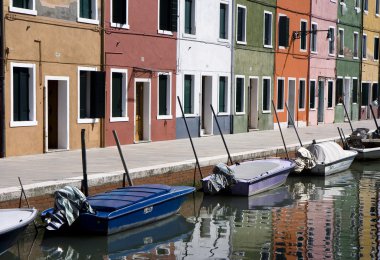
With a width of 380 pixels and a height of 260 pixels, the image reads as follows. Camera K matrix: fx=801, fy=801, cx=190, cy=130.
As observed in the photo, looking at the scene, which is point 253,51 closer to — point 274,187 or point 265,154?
point 265,154

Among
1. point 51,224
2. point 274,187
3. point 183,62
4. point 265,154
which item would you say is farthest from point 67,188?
point 183,62

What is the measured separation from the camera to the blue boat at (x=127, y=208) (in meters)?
12.9

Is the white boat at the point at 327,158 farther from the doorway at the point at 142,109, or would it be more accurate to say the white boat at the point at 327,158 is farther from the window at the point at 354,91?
the window at the point at 354,91

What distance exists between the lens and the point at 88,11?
849 inches

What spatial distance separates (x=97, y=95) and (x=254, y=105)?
11072mm

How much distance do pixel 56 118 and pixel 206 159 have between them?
14.6 ft

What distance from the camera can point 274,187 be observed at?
1964cm

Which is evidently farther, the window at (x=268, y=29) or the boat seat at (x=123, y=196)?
the window at (x=268, y=29)

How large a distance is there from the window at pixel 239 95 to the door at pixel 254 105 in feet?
3.96

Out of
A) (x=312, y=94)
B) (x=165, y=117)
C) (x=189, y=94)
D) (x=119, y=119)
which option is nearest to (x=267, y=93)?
(x=312, y=94)

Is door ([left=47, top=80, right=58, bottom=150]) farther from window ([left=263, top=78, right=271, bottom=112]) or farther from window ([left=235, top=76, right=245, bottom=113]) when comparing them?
window ([left=263, top=78, right=271, bottom=112])

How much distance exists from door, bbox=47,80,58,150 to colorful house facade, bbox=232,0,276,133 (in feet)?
32.7

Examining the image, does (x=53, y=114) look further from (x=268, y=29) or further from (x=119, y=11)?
(x=268, y=29)

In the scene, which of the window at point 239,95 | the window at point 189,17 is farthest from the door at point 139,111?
the window at point 239,95
